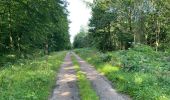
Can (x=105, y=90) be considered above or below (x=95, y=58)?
below

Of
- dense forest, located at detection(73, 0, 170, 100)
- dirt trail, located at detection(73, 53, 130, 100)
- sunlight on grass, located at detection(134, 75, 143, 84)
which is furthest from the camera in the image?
dense forest, located at detection(73, 0, 170, 100)

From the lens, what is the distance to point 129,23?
51.9m

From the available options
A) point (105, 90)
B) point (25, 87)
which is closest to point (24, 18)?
point (25, 87)

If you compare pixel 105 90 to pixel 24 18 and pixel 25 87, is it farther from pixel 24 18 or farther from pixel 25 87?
pixel 24 18

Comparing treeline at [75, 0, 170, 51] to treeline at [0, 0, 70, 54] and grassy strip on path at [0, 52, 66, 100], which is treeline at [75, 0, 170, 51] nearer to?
treeline at [0, 0, 70, 54]

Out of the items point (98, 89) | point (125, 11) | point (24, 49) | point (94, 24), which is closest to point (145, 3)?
point (125, 11)

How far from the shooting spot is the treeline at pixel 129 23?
4956 centimetres

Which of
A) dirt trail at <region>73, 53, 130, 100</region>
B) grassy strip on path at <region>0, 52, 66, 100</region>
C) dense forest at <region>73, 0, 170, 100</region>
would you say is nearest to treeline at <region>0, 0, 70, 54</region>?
dense forest at <region>73, 0, 170, 100</region>

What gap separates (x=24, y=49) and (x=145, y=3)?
786 inches

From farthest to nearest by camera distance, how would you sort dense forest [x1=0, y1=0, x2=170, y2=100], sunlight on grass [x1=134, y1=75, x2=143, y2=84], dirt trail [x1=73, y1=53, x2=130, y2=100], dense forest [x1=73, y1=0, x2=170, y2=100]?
1. dense forest [x1=73, y1=0, x2=170, y2=100]
2. sunlight on grass [x1=134, y1=75, x2=143, y2=84]
3. dense forest [x1=0, y1=0, x2=170, y2=100]
4. dirt trail [x1=73, y1=53, x2=130, y2=100]

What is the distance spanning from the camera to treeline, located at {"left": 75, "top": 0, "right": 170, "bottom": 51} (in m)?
49.6

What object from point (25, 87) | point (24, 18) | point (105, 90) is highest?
point (24, 18)

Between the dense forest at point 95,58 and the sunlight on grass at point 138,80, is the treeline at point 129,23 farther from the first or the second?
the sunlight on grass at point 138,80

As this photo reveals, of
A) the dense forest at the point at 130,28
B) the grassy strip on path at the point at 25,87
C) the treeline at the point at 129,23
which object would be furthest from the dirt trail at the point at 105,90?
the treeline at the point at 129,23
